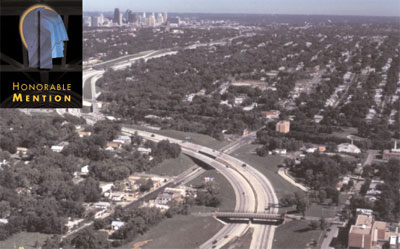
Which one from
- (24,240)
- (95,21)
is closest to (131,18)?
(95,21)

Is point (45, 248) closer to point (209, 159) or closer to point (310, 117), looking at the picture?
point (209, 159)

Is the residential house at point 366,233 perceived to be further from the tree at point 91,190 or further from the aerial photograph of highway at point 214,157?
the tree at point 91,190

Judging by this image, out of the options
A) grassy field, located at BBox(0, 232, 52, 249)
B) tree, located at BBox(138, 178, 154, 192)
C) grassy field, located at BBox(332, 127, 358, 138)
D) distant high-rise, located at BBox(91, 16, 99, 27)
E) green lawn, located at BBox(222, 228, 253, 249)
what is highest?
distant high-rise, located at BBox(91, 16, 99, 27)

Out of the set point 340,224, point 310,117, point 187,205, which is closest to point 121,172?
point 187,205

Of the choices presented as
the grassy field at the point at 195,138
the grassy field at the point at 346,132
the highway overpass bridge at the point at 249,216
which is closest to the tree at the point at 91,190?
the highway overpass bridge at the point at 249,216

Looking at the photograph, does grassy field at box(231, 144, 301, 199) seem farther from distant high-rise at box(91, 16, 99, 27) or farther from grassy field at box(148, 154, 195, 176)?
distant high-rise at box(91, 16, 99, 27)

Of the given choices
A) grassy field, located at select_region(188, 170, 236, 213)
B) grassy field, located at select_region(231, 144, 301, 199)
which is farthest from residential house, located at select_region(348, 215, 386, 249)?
grassy field, located at select_region(188, 170, 236, 213)
